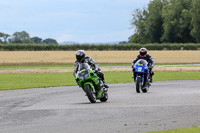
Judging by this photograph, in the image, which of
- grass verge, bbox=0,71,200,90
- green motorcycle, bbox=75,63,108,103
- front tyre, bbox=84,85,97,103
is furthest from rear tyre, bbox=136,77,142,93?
grass verge, bbox=0,71,200,90

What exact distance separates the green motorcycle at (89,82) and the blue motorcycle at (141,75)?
412cm

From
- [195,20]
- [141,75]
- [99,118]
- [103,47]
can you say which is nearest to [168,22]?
[195,20]

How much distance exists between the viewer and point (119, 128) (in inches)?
366

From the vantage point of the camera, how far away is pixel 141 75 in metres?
19.4

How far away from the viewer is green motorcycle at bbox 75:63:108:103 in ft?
47.8

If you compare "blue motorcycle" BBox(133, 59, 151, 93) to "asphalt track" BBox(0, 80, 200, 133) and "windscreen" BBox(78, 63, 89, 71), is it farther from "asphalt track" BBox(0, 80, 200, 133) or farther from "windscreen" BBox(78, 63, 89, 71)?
"asphalt track" BBox(0, 80, 200, 133)

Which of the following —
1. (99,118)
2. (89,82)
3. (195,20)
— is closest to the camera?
(99,118)

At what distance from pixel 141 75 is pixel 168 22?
89691mm

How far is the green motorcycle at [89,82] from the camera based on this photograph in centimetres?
1457

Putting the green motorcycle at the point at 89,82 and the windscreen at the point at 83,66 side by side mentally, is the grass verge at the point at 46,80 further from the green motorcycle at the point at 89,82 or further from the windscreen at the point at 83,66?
the windscreen at the point at 83,66

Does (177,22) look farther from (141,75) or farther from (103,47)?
(141,75)

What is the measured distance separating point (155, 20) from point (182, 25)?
42.7 ft

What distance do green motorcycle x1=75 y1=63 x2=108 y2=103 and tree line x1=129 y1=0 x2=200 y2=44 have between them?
84368 mm

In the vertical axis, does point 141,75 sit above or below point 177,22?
below
